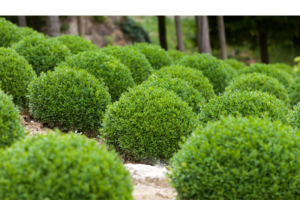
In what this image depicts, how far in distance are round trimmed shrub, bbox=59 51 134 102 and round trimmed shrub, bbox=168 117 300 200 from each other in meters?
4.34

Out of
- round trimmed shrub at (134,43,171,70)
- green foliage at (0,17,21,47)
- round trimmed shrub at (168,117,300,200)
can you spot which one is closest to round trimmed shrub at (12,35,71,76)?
green foliage at (0,17,21,47)

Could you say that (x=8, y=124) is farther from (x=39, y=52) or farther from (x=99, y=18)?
(x=99, y=18)

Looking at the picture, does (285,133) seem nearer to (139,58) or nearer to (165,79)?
(165,79)

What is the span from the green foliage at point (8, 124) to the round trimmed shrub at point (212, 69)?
6887mm

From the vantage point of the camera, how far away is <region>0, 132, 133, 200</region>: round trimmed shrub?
317 centimetres

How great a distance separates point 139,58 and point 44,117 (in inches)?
151

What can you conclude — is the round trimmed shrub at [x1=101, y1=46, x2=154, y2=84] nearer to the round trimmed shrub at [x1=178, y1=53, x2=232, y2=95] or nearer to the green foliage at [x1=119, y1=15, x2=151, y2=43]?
the round trimmed shrub at [x1=178, y1=53, x2=232, y2=95]

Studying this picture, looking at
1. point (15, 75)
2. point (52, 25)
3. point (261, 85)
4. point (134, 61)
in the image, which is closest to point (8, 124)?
point (15, 75)

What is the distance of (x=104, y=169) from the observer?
3348 mm

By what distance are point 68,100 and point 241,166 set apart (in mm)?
4197

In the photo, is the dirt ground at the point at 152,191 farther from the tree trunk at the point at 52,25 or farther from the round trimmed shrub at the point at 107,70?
the tree trunk at the point at 52,25

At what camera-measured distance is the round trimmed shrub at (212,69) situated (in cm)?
1039

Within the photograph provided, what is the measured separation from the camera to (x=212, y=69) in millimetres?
10445

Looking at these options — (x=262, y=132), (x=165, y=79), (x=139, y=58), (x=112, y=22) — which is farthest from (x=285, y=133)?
(x=112, y=22)
